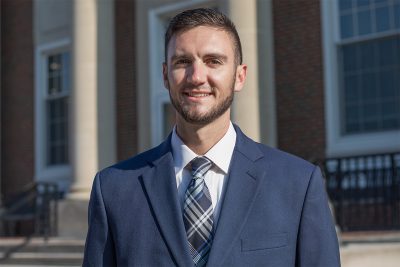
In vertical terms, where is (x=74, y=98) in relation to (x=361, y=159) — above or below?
above

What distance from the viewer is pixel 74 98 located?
11.7 metres

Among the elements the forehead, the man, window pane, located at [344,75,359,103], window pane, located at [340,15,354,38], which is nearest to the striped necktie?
the man

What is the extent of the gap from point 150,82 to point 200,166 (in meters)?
10.2

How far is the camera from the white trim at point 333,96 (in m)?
9.70

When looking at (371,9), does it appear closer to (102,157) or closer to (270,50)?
(270,50)

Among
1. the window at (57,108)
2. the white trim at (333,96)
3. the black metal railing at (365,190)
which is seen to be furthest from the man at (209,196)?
the window at (57,108)

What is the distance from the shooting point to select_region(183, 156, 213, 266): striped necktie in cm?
187

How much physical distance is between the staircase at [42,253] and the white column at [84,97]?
1648mm

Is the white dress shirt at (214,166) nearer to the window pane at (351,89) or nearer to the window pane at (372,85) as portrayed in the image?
the window pane at (372,85)

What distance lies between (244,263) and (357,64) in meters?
8.58

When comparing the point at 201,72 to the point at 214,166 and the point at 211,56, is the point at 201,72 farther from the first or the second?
the point at 214,166

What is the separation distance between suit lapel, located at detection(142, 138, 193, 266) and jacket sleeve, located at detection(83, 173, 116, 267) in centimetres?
16

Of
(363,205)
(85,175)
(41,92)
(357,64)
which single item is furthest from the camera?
(41,92)

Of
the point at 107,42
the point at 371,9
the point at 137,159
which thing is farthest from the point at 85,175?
the point at 137,159
